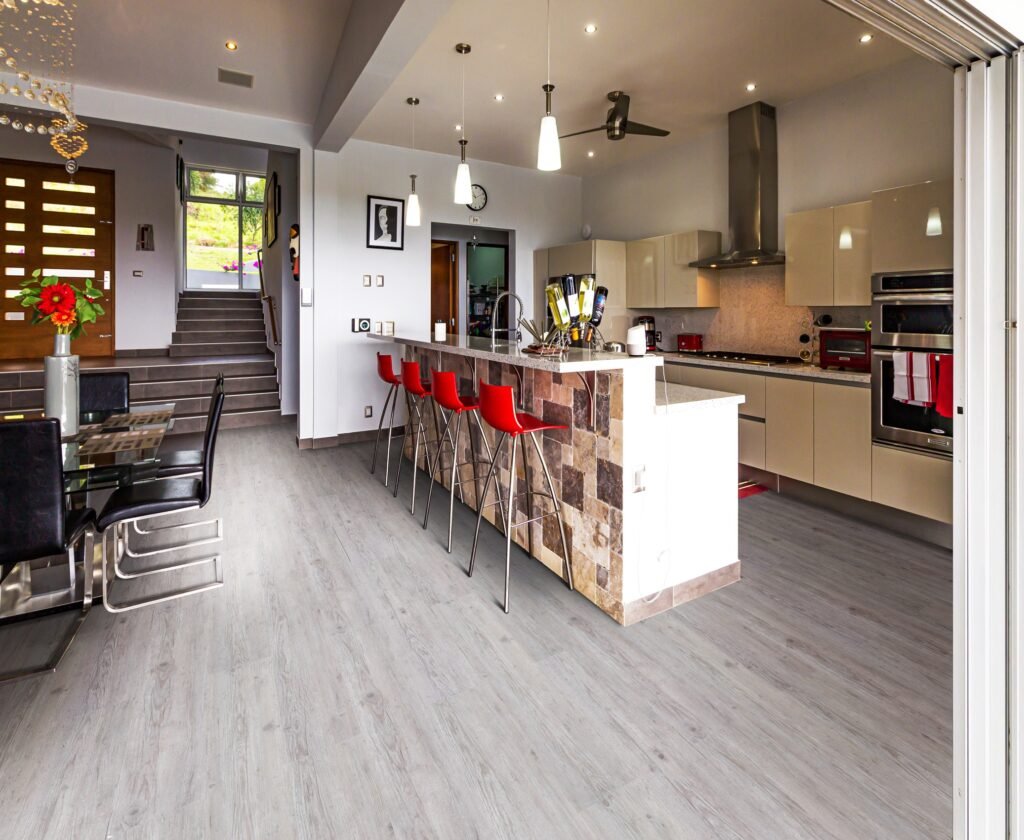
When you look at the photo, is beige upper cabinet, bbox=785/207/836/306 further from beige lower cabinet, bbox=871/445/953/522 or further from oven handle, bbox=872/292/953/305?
beige lower cabinet, bbox=871/445/953/522

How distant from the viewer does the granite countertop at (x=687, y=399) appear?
2.58 m

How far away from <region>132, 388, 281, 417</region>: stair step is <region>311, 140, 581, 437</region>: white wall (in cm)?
161

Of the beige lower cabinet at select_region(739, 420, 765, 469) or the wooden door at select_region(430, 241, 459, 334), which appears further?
the wooden door at select_region(430, 241, 459, 334)

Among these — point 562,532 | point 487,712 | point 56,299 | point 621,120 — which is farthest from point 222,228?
point 487,712

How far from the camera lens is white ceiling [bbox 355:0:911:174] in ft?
11.1

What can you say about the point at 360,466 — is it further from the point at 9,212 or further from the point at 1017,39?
the point at 9,212

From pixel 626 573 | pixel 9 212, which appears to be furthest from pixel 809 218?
pixel 9 212

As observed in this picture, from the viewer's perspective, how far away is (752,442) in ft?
14.6

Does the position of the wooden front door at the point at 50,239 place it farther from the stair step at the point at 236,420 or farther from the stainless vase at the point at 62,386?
the stainless vase at the point at 62,386

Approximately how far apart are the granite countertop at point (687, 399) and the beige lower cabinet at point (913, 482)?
143cm

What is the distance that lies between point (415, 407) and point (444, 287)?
137 inches

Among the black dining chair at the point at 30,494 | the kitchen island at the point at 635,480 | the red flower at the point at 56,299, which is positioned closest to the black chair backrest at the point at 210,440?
the black dining chair at the point at 30,494

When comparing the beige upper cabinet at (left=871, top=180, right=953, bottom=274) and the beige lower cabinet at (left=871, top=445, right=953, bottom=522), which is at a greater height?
the beige upper cabinet at (left=871, top=180, right=953, bottom=274)

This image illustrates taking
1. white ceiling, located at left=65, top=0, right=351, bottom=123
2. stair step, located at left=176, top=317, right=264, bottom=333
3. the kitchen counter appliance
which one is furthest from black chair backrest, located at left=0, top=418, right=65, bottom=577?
stair step, located at left=176, top=317, right=264, bottom=333
